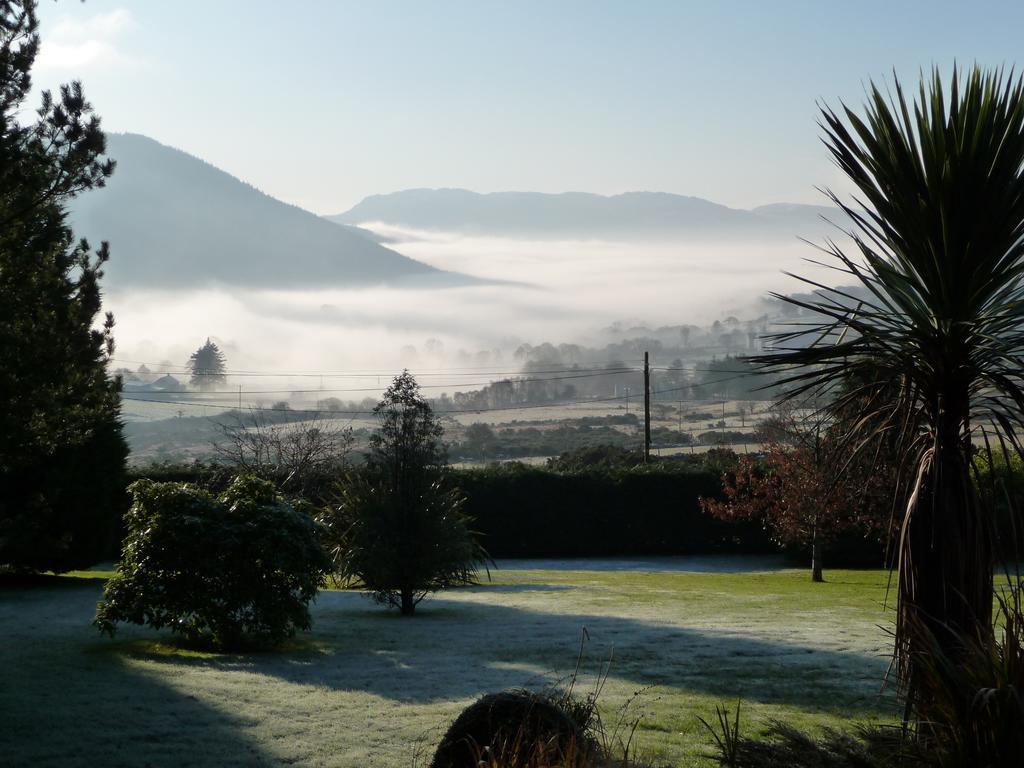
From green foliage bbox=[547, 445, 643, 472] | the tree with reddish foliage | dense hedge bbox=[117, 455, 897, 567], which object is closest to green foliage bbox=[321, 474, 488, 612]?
the tree with reddish foliage

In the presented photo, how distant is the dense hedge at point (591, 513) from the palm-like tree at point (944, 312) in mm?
27907

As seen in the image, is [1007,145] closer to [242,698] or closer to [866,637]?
[242,698]

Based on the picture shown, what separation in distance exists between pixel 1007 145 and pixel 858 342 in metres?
1.34

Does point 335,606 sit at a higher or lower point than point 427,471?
lower

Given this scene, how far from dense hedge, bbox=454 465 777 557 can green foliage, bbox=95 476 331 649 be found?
2095cm

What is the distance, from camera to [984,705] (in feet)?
15.5

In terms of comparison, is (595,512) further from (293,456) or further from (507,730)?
(507,730)

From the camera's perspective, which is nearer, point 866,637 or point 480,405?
point 866,637

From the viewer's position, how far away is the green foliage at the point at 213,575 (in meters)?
12.3

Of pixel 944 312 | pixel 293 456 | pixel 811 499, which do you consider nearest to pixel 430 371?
pixel 293 456

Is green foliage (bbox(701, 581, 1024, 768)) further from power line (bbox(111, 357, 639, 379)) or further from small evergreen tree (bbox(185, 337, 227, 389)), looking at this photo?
small evergreen tree (bbox(185, 337, 227, 389))

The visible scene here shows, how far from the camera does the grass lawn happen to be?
7598 mm

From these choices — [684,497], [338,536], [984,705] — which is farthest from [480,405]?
[984,705]

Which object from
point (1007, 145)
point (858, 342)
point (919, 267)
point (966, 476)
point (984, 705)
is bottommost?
point (984, 705)
